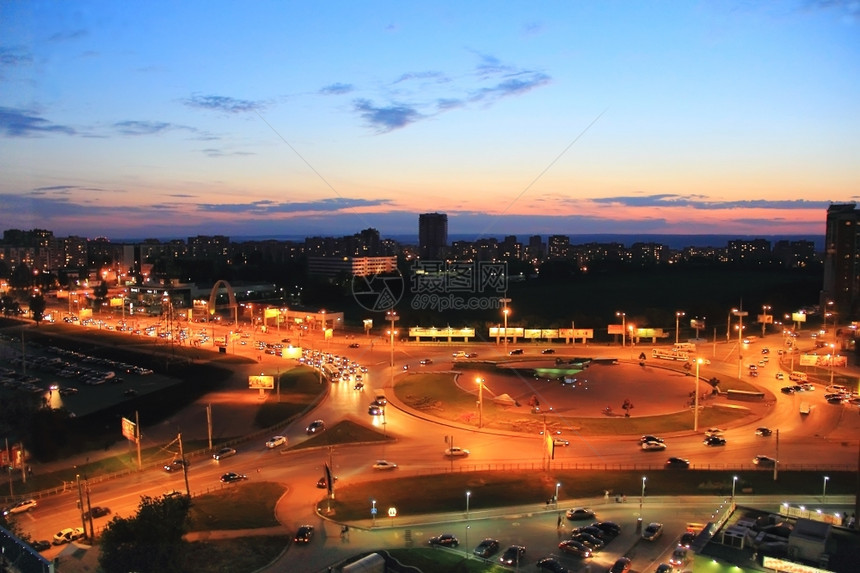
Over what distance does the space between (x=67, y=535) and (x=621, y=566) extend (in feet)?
36.2

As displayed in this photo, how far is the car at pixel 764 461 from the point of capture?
16.2 metres

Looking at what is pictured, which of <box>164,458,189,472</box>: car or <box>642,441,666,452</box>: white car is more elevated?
<box>642,441,666,452</box>: white car

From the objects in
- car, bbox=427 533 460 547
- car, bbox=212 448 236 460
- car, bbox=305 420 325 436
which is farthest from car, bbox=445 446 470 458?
car, bbox=212 448 236 460

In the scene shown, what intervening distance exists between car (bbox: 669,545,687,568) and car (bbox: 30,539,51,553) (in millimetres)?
11973

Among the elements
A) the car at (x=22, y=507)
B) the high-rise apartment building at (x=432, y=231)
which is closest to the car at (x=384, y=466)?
the car at (x=22, y=507)

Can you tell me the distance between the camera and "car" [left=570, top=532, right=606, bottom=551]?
38.2 feet

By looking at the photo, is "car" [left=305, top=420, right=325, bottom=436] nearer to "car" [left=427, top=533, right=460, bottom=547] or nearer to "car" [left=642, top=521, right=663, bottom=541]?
"car" [left=427, top=533, right=460, bottom=547]

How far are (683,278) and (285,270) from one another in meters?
56.0

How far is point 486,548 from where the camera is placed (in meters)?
11.5

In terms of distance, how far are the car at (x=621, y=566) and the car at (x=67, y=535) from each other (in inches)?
420

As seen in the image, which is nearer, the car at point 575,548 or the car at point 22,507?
the car at point 575,548

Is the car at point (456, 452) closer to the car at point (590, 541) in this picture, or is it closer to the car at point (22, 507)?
the car at point (590, 541)

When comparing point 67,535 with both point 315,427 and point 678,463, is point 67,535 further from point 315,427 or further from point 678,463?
point 678,463

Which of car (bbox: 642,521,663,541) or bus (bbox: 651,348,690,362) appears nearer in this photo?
car (bbox: 642,521,663,541)
